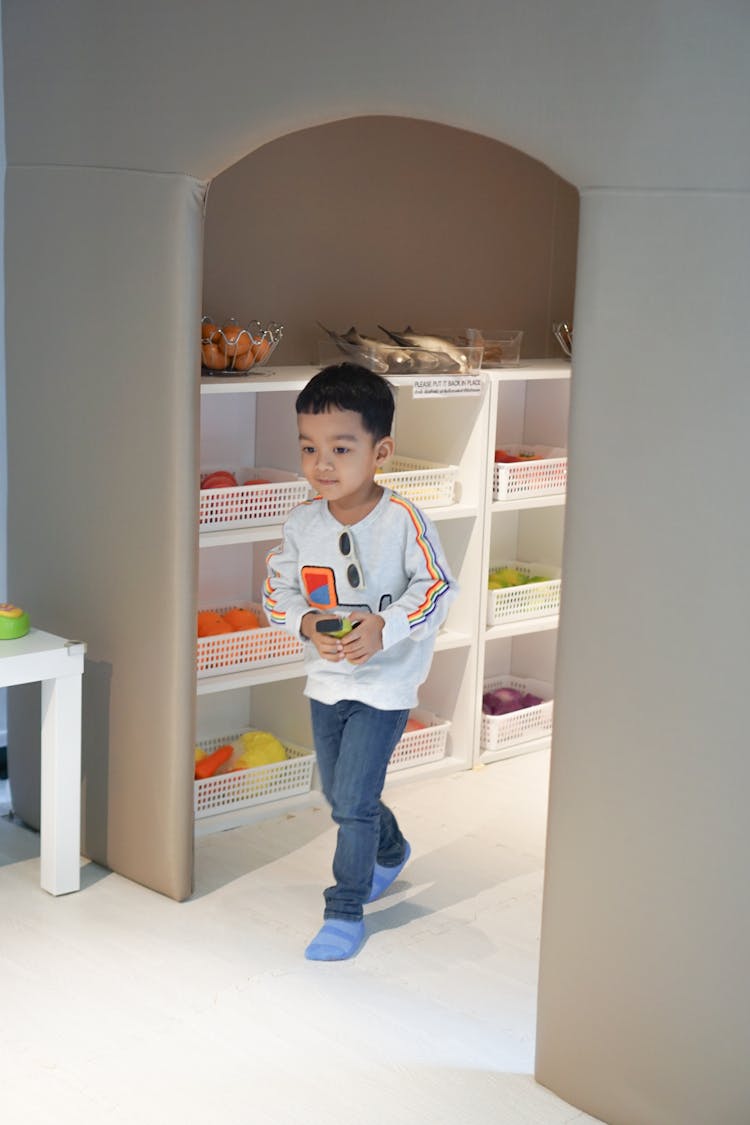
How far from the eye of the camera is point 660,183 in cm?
214

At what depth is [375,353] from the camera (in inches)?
150

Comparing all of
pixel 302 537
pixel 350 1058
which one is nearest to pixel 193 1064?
pixel 350 1058

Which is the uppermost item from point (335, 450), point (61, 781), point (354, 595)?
point (335, 450)

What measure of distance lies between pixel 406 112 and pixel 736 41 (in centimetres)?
68

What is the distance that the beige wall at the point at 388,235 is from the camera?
3881mm

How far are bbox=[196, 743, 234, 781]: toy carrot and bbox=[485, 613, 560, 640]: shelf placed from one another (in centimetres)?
91

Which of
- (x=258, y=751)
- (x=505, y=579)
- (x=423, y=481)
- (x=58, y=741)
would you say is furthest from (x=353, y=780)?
(x=505, y=579)

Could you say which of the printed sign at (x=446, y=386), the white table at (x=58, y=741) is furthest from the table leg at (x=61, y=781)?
the printed sign at (x=446, y=386)

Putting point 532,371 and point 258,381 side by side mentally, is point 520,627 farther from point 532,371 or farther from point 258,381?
point 258,381

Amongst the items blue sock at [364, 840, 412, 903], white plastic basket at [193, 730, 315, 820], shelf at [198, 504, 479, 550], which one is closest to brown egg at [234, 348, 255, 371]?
shelf at [198, 504, 479, 550]

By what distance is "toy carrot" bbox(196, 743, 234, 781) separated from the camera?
12.2 ft

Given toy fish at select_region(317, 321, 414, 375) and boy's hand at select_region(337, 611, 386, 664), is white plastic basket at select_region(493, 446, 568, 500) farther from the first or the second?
boy's hand at select_region(337, 611, 386, 664)

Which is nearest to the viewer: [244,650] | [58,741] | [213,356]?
[58,741]

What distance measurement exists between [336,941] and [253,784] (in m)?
0.89
